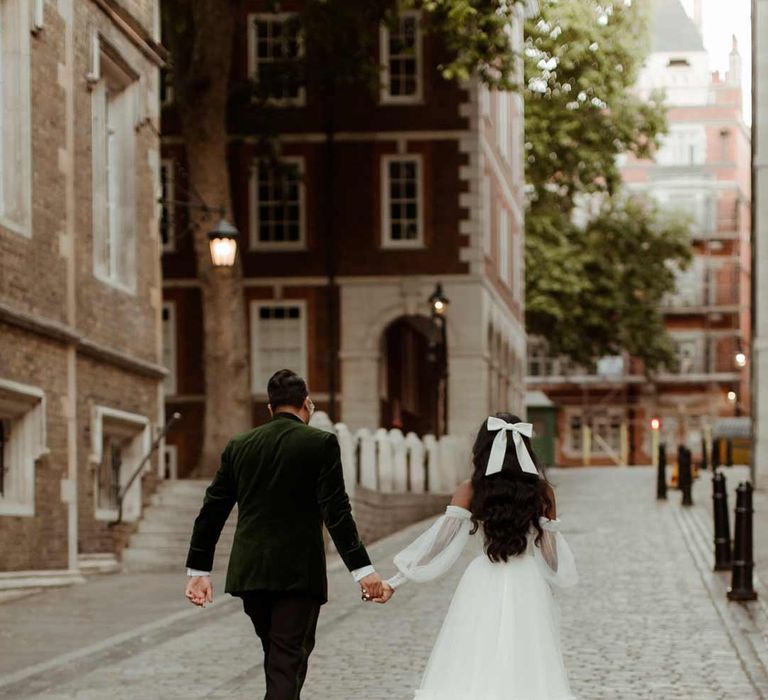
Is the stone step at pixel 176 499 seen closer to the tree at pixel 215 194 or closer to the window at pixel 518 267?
the tree at pixel 215 194

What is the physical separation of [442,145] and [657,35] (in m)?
52.1

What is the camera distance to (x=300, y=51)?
38.1 meters

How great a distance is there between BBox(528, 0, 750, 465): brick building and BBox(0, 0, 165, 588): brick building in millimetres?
59849

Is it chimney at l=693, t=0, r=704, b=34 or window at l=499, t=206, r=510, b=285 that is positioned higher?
chimney at l=693, t=0, r=704, b=34

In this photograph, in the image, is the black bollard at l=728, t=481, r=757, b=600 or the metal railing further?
the metal railing

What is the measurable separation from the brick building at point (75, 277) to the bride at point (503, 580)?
34.2ft

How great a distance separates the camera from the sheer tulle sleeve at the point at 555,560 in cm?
770

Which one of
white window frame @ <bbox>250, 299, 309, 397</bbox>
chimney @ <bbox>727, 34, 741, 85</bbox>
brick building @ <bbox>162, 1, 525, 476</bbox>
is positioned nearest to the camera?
brick building @ <bbox>162, 1, 525, 476</bbox>

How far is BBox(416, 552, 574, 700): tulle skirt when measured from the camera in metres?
7.52

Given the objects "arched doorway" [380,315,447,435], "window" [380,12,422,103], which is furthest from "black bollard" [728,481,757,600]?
"window" [380,12,422,103]

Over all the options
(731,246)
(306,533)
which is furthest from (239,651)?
(731,246)

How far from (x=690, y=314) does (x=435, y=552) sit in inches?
3054

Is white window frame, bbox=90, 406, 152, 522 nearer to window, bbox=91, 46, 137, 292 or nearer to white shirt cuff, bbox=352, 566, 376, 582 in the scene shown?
window, bbox=91, 46, 137, 292

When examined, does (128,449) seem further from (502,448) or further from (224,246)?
(502,448)
